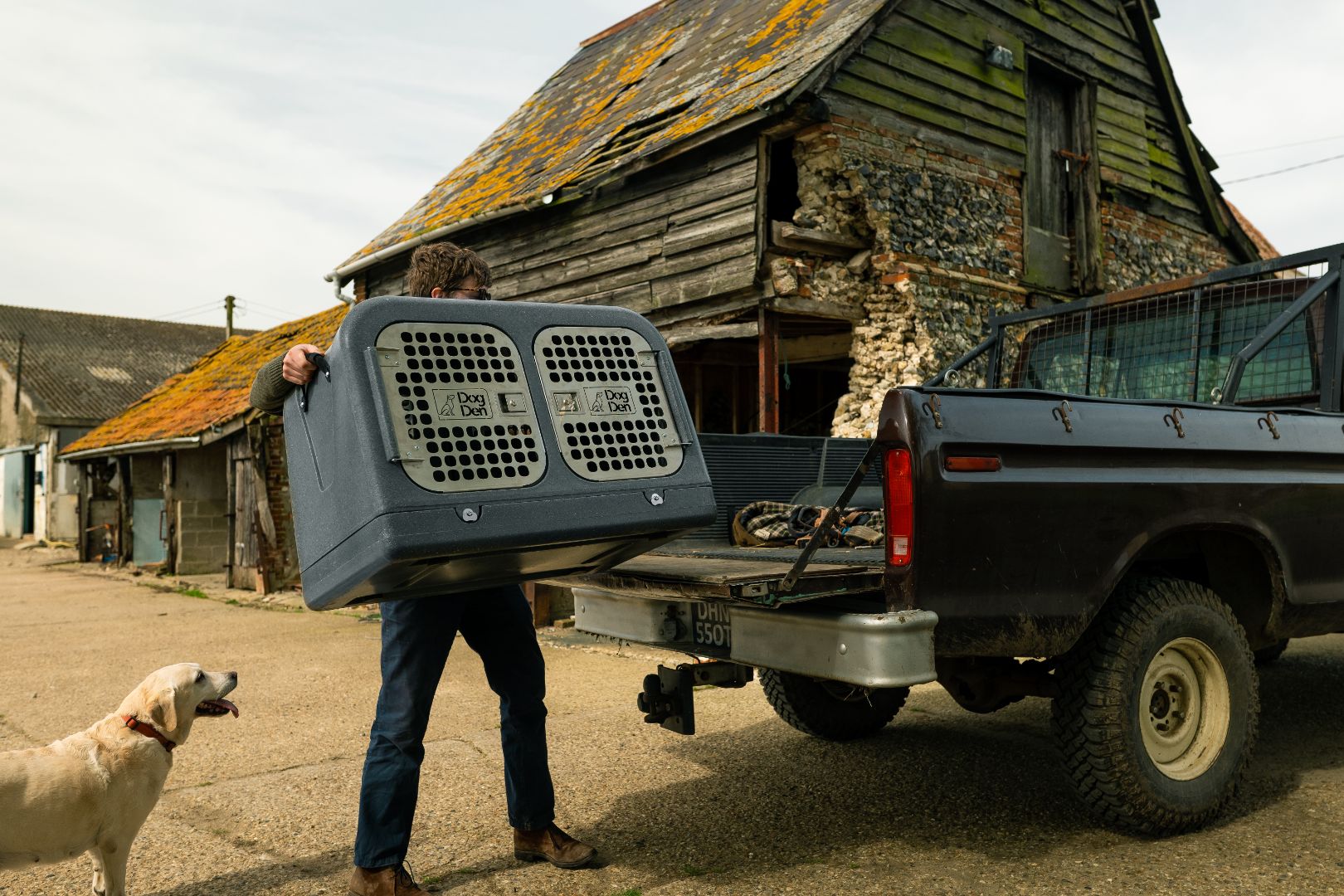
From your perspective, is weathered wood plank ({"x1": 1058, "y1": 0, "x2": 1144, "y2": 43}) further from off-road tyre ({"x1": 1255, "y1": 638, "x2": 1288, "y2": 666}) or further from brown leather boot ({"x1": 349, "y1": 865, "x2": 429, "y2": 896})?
brown leather boot ({"x1": 349, "y1": 865, "x2": 429, "y2": 896})

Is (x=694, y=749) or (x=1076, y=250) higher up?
(x=1076, y=250)

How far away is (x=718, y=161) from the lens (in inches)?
399

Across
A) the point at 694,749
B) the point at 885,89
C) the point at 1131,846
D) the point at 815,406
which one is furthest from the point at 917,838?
the point at 815,406

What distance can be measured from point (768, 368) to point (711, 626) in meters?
6.68

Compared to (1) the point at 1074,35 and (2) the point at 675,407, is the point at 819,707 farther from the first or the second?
(1) the point at 1074,35

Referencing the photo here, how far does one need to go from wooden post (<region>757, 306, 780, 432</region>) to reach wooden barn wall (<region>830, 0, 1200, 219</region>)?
7.56ft

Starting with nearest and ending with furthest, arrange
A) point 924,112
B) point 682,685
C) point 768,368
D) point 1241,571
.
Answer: point 682,685 → point 1241,571 → point 768,368 → point 924,112

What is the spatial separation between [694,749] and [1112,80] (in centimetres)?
1188

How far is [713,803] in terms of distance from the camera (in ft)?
12.1

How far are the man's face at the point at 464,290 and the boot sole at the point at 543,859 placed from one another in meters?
1.73

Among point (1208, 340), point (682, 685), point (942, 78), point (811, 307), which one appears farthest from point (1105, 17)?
point (682, 685)

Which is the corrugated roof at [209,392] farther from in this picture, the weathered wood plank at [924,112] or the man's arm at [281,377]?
the man's arm at [281,377]

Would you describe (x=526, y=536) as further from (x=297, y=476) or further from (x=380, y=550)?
(x=297, y=476)

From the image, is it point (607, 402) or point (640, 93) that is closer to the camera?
point (607, 402)
